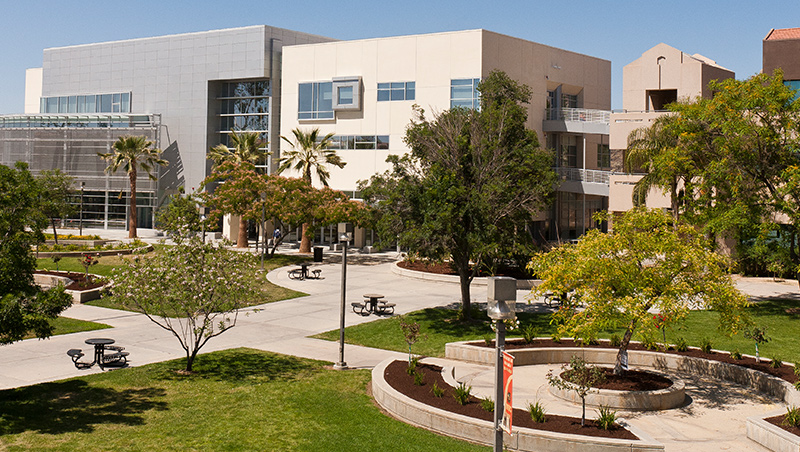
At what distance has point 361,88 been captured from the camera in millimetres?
54531

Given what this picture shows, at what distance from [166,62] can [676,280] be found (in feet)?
207

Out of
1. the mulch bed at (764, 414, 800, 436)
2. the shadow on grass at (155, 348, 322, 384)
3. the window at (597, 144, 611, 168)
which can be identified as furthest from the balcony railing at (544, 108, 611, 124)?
the mulch bed at (764, 414, 800, 436)

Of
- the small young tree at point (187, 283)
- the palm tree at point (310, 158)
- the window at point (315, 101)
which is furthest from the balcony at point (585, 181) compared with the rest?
the small young tree at point (187, 283)

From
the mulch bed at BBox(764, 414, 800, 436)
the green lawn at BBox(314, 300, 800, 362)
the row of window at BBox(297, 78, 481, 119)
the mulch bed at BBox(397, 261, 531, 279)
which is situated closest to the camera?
the mulch bed at BBox(764, 414, 800, 436)

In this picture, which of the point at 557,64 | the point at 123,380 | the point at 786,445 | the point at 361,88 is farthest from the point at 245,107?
the point at 786,445

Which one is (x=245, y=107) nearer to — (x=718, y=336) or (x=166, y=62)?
(x=166, y=62)

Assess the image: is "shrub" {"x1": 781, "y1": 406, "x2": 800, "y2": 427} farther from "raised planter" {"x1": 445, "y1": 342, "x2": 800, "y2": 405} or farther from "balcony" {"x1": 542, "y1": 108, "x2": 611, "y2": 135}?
"balcony" {"x1": 542, "y1": 108, "x2": 611, "y2": 135}

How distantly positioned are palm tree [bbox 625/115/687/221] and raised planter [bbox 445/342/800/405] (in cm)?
1347

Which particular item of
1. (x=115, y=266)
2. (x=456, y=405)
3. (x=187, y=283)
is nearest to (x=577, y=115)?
(x=115, y=266)

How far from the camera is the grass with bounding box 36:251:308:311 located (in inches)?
1185

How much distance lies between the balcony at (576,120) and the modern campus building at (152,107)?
25.5 meters

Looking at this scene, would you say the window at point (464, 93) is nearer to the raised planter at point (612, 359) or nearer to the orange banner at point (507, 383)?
the raised planter at point (612, 359)

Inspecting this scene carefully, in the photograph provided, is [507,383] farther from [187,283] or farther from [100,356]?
[100,356]

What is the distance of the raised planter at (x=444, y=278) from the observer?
36.0 metres
